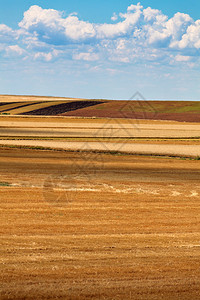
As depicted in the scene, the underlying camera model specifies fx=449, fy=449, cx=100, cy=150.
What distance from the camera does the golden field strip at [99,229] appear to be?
12906 millimetres

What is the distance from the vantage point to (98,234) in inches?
733

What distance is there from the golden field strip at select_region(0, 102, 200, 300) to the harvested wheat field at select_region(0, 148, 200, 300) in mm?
33

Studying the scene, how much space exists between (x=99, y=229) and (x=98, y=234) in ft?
2.83

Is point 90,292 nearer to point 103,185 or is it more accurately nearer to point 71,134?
point 103,185

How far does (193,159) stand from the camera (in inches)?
1849

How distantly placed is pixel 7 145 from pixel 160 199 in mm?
31889

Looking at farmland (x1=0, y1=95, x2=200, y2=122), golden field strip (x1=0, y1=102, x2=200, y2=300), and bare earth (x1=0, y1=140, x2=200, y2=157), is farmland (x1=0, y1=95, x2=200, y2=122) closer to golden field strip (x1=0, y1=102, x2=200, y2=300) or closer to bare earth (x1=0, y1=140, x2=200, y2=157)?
bare earth (x1=0, y1=140, x2=200, y2=157)

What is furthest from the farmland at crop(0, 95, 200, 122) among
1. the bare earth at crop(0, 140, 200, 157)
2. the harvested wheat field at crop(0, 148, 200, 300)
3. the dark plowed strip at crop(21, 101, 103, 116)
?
the harvested wheat field at crop(0, 148, 200, 300)

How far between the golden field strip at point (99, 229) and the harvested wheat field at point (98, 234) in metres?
0.03

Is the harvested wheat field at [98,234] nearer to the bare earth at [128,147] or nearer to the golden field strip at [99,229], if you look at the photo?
the golden field strip at [99,229]

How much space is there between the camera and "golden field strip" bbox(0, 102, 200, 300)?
1291 centimetres

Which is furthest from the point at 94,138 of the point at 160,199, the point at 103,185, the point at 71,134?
the point at 160,199

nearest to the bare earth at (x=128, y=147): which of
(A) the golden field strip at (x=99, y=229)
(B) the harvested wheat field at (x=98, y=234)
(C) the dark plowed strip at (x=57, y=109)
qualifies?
(A) the golden field strip at (x=99, y=229)

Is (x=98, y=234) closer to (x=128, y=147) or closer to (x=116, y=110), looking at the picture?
(x=128, y=147)
